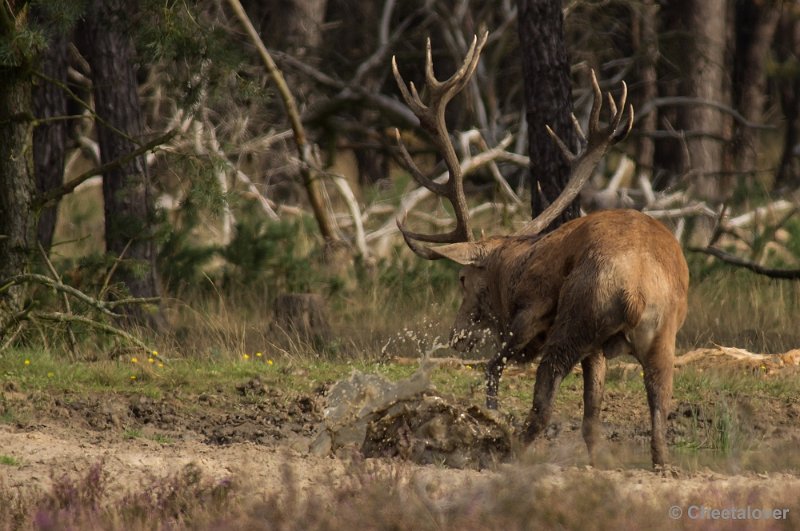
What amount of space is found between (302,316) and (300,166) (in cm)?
411

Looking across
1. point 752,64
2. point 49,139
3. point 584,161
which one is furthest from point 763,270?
point 752,64

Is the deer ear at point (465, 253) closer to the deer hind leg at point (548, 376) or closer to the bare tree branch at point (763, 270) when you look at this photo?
the deer hind leg at point (548, 376)

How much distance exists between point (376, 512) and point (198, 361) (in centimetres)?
523

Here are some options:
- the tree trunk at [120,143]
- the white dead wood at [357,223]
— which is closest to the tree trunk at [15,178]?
the tree trunk at [120,143]

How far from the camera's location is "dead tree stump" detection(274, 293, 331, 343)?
11.2 m

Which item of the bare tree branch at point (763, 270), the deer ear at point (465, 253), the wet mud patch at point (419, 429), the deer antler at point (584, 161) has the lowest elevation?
the wet mud patch at point (419, 429)

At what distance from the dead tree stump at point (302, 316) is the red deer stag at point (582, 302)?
3.47 m

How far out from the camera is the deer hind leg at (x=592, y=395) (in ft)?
23.1

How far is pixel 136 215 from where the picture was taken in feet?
38.3

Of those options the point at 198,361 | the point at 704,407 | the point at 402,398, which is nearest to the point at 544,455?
the point at 402,398

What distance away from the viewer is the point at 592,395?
7.16 m

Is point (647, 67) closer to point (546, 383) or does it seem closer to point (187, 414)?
point (187, 414)

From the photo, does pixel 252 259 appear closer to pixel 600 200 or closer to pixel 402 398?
pixel 600 200

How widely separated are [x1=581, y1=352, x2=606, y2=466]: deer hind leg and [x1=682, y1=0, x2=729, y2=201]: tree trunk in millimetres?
10732
